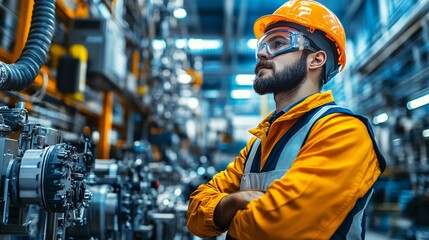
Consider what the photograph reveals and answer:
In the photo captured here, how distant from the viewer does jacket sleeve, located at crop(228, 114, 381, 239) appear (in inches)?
43.2

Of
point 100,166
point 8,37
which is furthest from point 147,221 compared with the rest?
point 8,37

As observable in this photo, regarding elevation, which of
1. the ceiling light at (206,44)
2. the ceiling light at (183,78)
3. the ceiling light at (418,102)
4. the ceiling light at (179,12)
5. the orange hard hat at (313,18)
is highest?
the ceiling light at (206,44)

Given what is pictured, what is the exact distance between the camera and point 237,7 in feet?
32.1

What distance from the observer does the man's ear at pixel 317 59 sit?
1.58 m

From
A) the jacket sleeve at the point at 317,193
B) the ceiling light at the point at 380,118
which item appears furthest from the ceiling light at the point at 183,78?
the jacket sleeve at the point at 317,193

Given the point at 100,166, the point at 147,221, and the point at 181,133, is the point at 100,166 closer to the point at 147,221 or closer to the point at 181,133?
the point at 147,221

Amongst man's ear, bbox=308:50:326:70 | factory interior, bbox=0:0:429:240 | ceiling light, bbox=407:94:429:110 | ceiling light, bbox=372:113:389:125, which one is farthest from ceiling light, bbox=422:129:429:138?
man's ear, bbox=308:50:326:70

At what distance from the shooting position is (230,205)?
1.29m

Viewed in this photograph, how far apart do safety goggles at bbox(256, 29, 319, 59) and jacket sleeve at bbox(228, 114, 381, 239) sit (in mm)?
480

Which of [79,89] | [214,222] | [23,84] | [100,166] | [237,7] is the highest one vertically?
[237,7]

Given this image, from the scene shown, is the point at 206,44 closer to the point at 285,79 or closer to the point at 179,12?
the point at 179,12

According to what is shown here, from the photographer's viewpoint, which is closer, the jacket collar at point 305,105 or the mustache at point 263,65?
the jacket collar at point 305,105

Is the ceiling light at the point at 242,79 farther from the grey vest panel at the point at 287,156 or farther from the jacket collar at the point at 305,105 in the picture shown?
the grey vest panel at the point at 287,156

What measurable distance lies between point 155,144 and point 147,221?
3651 millimetres
